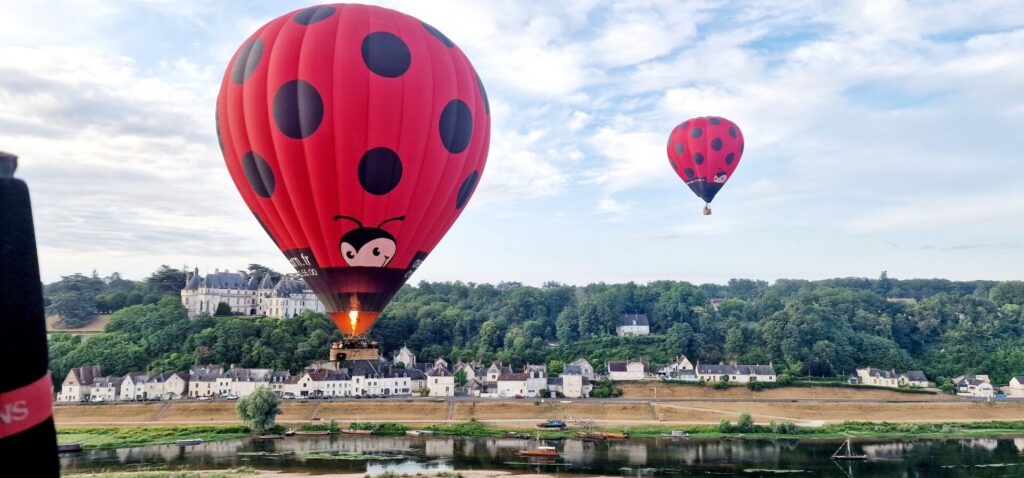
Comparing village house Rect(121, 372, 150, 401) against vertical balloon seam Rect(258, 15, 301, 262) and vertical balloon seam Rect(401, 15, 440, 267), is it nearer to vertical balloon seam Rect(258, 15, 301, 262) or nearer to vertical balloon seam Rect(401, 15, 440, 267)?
vertical balloon seam Rect(258, 15, 301, 262)

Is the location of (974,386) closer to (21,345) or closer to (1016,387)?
(1016,387)

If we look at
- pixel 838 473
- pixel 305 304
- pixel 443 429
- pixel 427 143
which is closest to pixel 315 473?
pixel 443 429

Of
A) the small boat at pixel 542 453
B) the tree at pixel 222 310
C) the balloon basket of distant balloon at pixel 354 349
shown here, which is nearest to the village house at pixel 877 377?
the small boat at pixel 542 453

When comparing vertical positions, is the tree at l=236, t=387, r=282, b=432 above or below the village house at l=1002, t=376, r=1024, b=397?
above

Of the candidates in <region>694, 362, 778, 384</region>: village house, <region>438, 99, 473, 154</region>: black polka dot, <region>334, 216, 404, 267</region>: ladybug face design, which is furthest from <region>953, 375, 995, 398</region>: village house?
<region>334, 216, 404, 267</region>: ladybug face design

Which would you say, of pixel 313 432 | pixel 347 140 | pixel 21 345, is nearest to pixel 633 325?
pixel 313 432

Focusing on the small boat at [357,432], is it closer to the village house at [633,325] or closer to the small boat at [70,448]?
the small boat at [70,448]
